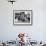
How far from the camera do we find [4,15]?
490 cm

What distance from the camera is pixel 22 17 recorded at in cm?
489

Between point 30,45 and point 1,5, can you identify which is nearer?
point 30,45

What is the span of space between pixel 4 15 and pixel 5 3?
45cm

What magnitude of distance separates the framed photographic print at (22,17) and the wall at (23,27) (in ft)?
0.49

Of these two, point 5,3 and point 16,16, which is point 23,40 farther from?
point 5,3

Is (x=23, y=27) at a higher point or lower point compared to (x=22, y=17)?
lower

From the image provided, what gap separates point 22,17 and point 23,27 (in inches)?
14.9

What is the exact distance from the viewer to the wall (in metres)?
4.86

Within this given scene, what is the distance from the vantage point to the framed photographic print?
16.0ft

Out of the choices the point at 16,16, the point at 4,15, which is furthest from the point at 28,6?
the point at 4,15

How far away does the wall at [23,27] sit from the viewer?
4.86 metres

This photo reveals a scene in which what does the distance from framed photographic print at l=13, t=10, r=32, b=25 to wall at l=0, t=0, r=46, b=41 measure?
5.9 inches

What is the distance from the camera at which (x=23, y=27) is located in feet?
16.0

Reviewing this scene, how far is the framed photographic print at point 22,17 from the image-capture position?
16.0ft
